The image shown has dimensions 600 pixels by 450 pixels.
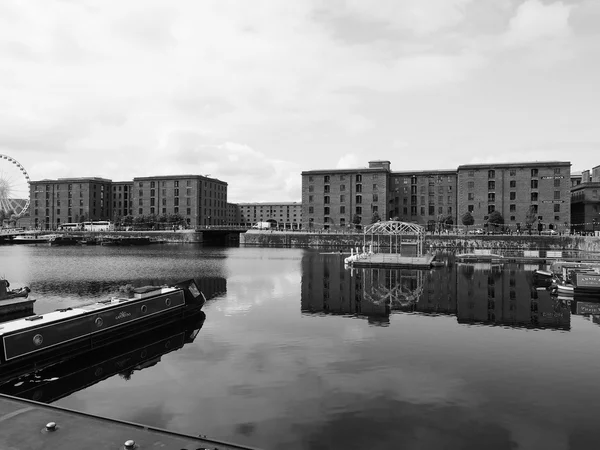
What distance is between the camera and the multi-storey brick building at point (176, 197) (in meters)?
161

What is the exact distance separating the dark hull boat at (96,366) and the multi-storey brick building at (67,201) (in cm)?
16395

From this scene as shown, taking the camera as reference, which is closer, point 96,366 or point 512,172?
point 96,366

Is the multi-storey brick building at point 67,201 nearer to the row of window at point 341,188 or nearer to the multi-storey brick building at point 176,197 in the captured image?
the multi-storey brick building at point 176,197

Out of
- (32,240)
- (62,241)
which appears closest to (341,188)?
(62,241)

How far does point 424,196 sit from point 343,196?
25201mm

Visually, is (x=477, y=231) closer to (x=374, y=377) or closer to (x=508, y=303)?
(x=508, y=303)

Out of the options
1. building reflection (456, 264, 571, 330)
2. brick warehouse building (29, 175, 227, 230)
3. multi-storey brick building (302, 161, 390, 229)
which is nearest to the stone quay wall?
multi-storey brick building (302, 161, 390, 229)

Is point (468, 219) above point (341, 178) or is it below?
below

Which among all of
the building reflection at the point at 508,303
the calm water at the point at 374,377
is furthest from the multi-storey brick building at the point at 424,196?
the calm water at the point at 374,377

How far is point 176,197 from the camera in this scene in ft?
532

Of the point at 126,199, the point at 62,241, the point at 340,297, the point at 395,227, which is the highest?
the point at 126,199

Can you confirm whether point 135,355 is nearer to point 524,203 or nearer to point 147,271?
point 147,271

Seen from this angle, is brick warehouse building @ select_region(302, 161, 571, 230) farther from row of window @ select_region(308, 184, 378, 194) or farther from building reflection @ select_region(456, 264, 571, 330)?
building reflection @ select_region(456, 264, 571, 330)

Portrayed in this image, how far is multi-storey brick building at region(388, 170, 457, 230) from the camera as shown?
13350cm
